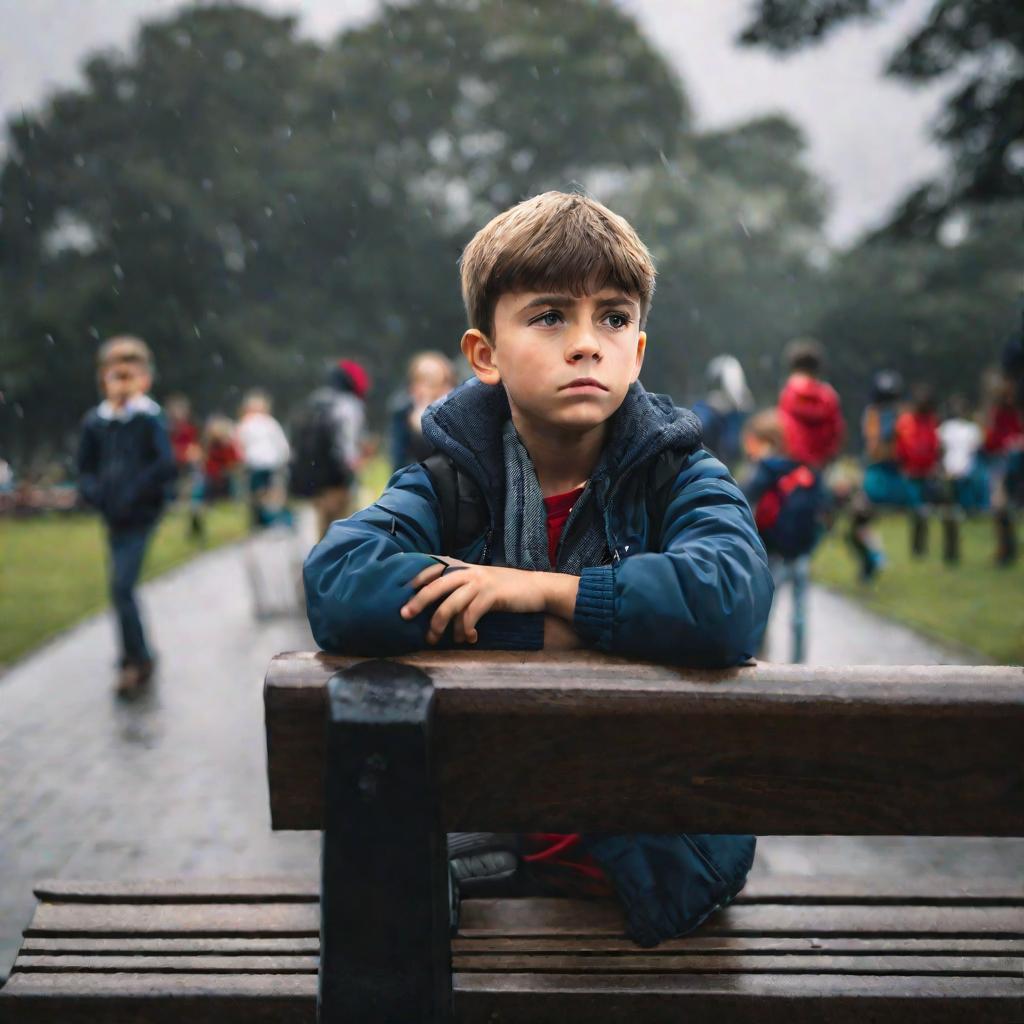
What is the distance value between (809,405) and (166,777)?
4677mm

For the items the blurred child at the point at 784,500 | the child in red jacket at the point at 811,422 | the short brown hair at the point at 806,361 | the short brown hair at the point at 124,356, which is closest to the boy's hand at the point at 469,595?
the blurred child at the point at 784,500

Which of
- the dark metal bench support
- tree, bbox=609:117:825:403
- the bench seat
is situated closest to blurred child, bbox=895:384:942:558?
the bench seat

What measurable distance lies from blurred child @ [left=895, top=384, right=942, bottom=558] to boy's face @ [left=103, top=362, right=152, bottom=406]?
9711 mm

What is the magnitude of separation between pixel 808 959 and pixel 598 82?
46927 mm

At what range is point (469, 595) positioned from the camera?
1.96 metres

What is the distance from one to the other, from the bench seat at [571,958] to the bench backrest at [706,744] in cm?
36

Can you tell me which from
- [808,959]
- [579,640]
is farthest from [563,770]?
[808,959]

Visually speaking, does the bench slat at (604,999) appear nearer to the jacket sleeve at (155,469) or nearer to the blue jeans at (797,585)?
the jacket sleeve at (155,469)

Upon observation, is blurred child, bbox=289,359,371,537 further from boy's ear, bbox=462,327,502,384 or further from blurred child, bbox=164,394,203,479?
blurred child, bbox=164,394,203,479

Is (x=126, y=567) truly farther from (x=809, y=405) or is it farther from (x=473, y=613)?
(x=473, y=613)

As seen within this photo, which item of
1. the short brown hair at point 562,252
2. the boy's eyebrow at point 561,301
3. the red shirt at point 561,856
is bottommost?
the red shirt at point 561,856

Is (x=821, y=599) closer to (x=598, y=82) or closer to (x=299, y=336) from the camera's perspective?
(x=299, y=336)

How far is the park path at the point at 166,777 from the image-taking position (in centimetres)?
452

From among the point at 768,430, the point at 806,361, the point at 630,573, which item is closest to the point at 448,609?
the point at 630,573
